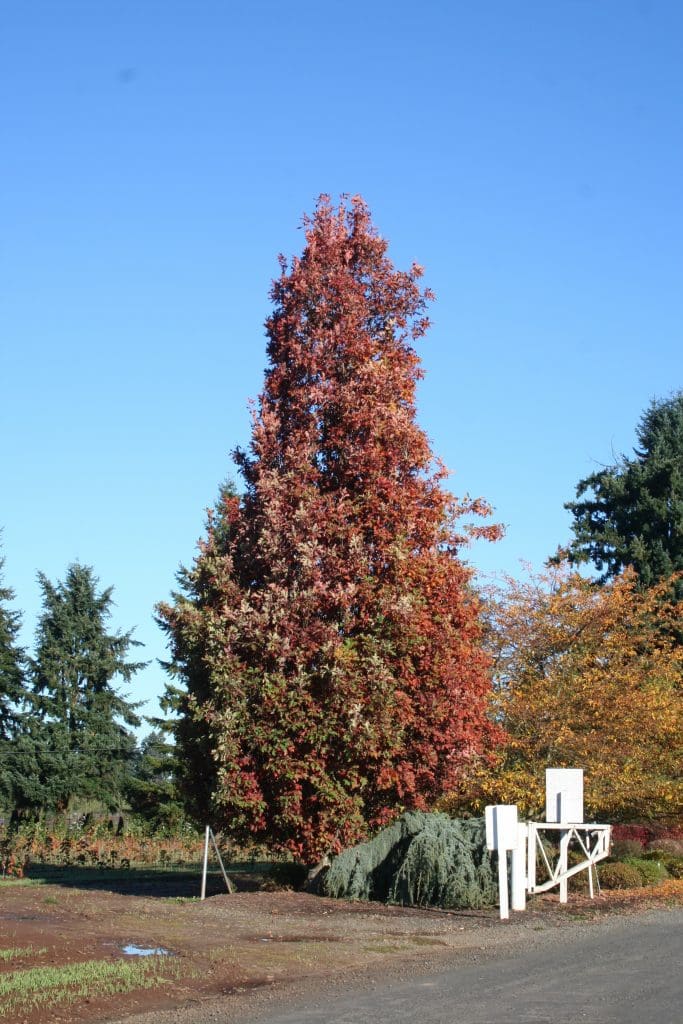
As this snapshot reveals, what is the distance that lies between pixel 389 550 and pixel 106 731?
29744mm

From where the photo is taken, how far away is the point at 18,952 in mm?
10773

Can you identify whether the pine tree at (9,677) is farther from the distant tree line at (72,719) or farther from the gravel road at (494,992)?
the gravel road at (494,992)

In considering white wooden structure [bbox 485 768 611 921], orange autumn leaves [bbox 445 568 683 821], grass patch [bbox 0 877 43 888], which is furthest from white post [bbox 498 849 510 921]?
grass patch [bbox 0 877 43 888]

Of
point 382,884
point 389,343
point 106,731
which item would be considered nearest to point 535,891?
point 382,884

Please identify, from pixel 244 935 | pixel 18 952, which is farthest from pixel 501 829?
pixel 18 952

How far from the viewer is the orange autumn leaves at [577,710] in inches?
844

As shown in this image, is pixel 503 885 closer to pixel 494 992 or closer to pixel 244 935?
pixel 244 935

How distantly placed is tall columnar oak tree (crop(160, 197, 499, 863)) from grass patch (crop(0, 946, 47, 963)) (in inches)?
189

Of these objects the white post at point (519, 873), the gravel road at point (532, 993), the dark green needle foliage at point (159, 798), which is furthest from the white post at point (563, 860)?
the dark green needle foliage at point (159, 798)

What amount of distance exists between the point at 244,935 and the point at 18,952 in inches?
127

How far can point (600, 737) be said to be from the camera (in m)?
21.7

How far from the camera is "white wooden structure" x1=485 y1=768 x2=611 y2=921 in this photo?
15188 mm

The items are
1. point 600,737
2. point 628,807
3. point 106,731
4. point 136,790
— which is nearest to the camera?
point 600,737

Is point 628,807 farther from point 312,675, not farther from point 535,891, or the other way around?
point 312,675
